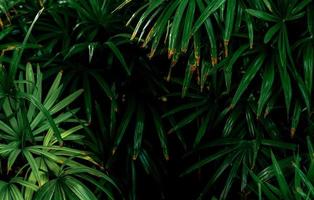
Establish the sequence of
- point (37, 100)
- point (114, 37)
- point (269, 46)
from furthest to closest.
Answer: point (114, 37) < point (269, 46) < point (37, 100)

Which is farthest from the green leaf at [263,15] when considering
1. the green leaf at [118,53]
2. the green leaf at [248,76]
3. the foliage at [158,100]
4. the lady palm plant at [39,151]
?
the lady palm plant at [39,151]

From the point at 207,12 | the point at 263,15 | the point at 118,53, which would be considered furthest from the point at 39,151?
the point at 263,15

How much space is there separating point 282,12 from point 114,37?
0.69m

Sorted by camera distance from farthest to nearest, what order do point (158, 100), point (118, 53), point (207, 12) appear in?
point (158, 100)
point (118, 53)
point (207, 12)

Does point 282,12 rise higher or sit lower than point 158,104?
higher

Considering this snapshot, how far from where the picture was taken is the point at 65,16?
251 cm

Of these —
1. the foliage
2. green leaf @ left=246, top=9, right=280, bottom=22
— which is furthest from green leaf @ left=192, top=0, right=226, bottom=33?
green leaf @ left=246, top=9, right=280, bottom=22

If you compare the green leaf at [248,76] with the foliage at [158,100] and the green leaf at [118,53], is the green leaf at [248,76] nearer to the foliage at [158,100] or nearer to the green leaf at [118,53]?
the foliage at [158,100]

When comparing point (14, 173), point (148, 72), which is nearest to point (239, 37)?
point (148, 72)

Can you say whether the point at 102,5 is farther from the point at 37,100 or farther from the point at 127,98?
the point at 37,100

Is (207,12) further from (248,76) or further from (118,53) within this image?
(118,53)

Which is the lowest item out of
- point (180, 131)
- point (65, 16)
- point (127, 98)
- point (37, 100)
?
point (180, 131)

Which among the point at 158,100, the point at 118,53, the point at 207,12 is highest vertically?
the point at 207,12

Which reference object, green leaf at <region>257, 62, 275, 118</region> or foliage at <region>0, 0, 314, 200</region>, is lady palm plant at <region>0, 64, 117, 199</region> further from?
green leaf at <region>257, 62, 275, 118</region>
